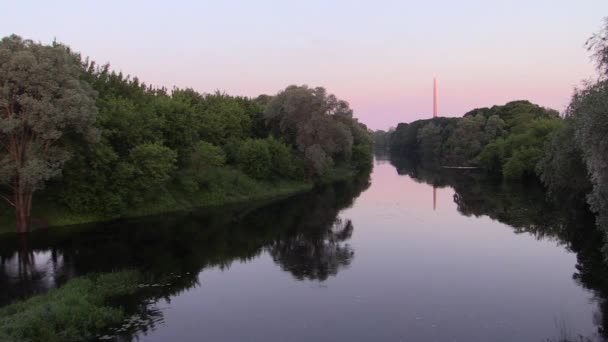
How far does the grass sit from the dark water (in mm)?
1242

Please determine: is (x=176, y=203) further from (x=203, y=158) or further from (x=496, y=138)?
(x=496, y=138)

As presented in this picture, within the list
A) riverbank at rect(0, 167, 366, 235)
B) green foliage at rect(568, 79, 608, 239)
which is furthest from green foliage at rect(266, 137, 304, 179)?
green foliage at rect(568, 79, 608, 239)

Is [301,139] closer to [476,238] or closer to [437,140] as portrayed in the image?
[476,238]

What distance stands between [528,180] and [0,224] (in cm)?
6712

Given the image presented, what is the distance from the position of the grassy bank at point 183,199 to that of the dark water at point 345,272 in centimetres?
298

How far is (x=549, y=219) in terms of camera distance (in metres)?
41.0

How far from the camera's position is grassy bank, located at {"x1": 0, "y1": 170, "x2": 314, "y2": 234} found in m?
38.3

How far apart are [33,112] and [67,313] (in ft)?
62.3

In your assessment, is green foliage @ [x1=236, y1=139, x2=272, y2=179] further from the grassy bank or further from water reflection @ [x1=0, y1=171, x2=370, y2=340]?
water reflection @ [x1=0, y1=171, x2=370, y2=340]

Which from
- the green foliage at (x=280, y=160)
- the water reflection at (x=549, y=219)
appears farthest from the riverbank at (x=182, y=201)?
the water reflection at (x=549, y=219)

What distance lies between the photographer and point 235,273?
26.8m

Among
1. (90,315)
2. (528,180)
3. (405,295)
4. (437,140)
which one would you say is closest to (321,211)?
(405,295)

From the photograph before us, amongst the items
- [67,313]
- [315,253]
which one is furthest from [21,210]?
[315,253]

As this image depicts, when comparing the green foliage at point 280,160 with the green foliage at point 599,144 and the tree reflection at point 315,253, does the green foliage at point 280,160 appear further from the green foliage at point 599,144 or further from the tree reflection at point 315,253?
the green foliage at point 599,144
